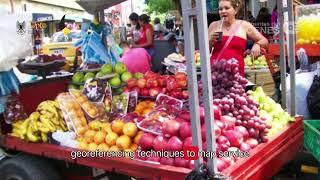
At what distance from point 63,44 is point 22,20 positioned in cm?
1145

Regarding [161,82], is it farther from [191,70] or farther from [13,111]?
[191,70]

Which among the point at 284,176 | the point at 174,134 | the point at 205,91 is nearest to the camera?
the point at 205,91

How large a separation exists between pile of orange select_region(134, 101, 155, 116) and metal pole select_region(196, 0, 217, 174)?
4.38ft

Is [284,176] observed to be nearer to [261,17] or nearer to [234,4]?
[234,4]

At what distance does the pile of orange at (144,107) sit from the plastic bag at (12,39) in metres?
1.16

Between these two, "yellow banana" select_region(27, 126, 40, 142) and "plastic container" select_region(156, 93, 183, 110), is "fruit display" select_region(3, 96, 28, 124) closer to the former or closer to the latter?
"yellow banana" select_region(27, 126, 40, 142)

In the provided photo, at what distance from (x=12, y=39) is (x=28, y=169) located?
1157 mm

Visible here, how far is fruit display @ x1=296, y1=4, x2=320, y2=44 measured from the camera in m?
5.30

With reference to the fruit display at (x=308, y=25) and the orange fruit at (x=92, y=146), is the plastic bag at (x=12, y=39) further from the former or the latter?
the fruit display at (x=308, y=25)

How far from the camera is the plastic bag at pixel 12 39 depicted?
3.71 metres

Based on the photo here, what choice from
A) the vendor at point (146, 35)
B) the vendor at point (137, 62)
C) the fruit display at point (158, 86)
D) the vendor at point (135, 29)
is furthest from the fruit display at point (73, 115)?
the vendor at point (135, 29)

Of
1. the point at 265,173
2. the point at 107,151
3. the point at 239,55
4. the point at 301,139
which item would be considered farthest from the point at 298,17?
A: the point at 107,151

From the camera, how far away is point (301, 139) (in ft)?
12.2

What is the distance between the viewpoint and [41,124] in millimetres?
3750
